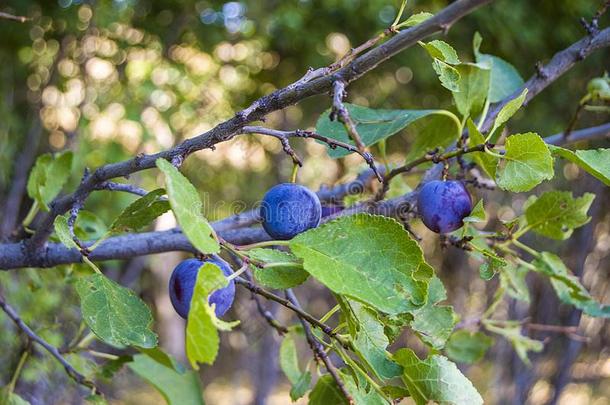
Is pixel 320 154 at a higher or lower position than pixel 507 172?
lower

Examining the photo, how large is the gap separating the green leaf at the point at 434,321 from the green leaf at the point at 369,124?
171 millimetres

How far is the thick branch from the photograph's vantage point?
43 cm

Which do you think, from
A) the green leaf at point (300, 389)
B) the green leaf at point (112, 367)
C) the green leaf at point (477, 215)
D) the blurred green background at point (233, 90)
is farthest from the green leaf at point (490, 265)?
the blurred green background at point (233, 90)

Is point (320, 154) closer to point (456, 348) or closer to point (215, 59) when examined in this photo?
point (215, 59)

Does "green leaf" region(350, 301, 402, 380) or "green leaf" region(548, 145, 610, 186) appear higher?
"green leaf" region(548, 145, 610, 186)

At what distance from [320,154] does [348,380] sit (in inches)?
98.1

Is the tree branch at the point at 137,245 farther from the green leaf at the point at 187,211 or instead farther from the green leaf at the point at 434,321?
the green leaf at the point at 187,211

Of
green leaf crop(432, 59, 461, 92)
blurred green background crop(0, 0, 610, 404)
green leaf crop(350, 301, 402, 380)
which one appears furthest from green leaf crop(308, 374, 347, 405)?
blurred green background crop(0, 0, 610, 404)

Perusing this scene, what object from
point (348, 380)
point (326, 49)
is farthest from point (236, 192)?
point (348, 380)

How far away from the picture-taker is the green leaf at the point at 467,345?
0.92 m

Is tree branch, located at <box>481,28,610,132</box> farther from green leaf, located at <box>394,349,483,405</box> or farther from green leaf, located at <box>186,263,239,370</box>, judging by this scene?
green leaf, located at <box>186,263,239,370</box>

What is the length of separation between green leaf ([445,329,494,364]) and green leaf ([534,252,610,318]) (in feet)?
0.51

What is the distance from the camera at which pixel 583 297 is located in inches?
31.3

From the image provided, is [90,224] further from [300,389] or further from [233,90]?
[233,90]
